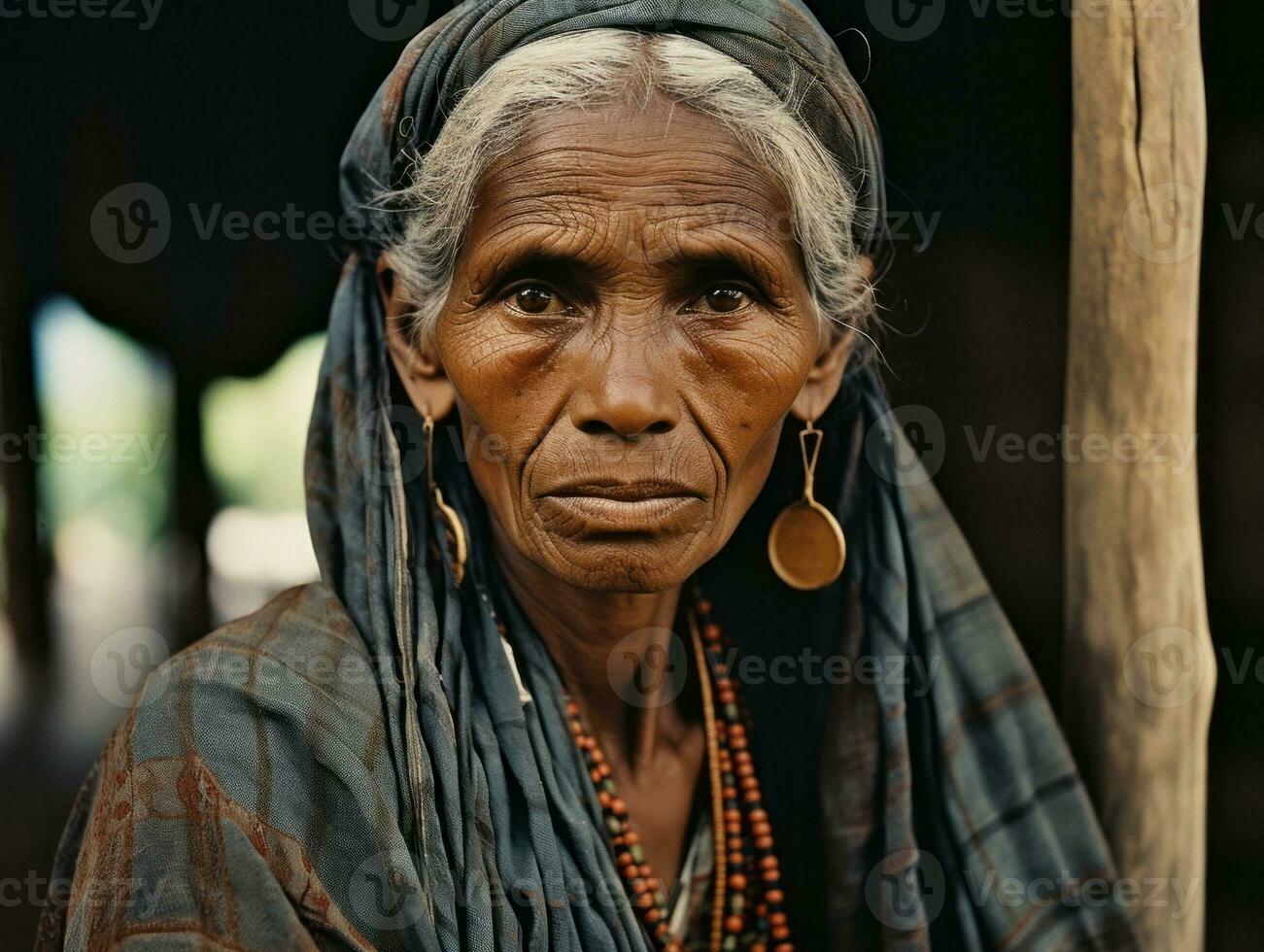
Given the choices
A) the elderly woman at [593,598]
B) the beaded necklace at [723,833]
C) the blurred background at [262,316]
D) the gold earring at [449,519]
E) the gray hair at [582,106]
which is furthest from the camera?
the blurred background at [262,316]

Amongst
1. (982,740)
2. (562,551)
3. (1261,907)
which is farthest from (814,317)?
(1261,907)

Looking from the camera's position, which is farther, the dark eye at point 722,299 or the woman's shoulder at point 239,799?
the dark eye at point 722,299

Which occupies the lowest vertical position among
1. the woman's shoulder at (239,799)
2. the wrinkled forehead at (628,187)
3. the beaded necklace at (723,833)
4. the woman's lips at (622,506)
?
the beaded necklace at (723,833)

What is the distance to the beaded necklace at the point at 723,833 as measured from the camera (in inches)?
79.9

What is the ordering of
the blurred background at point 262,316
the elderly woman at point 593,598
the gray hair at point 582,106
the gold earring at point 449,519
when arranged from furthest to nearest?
1. the blurred background at point 262,316
2. the gold earring at point 449,519
3. the gray hair at point 582,106
4. the elderly woman at point 593,598

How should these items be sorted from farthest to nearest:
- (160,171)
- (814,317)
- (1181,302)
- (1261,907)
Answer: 1. (160,171)
2. (1261,907)
3. (1181,302)
4. (814,317)

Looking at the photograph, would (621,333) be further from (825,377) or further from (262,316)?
(262,316)

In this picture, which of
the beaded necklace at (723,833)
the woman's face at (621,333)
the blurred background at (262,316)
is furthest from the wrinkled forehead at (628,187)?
the beaded necklace at (723,833)

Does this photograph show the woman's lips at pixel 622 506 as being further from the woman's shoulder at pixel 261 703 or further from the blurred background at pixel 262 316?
the blurred background at pixel 262 316

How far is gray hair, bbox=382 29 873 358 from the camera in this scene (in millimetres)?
1772

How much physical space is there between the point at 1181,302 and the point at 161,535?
3672mm

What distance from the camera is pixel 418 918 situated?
162 centimetres

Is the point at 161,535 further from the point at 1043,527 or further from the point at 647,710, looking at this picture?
the point at 1043,527

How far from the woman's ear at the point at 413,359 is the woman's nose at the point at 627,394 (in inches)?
12.1
